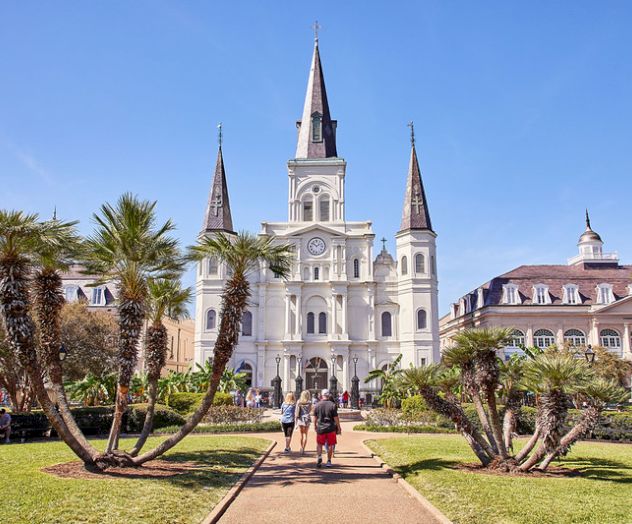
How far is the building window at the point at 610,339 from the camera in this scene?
2137 inches

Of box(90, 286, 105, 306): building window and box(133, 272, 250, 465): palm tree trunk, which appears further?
box(90, 286, 105, 306): building window

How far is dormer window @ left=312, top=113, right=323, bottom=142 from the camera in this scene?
59.1 meters

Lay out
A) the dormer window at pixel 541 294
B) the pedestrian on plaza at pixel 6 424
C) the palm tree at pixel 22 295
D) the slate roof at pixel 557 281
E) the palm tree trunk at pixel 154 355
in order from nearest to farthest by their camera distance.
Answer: the palm tree at pixel 22 295 < the palm tree trunk at pixel 154 355 < the pedestrian on plaza at pixel 6 424 < the dormer window at pixel 541 294 < the slate roof at pixel 557 281

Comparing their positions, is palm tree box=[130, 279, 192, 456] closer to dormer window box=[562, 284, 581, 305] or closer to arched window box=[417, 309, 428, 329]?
arched window box=[417, 309, 428, 329]

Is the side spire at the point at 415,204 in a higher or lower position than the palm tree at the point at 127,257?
higher

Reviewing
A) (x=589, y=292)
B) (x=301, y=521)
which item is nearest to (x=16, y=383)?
(x=301, y=521)

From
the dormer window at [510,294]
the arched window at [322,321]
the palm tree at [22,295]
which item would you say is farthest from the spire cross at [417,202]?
the palm tree at [22,295]

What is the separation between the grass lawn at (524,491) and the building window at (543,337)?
41.4 meters

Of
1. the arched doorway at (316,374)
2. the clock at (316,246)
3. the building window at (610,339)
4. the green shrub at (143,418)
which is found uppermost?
the clock at (316,246)

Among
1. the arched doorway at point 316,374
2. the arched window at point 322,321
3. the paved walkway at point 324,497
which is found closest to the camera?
the paved walkway at point 324,497

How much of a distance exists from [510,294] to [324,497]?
164 ft

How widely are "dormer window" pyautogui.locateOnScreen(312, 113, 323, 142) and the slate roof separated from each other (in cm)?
2269

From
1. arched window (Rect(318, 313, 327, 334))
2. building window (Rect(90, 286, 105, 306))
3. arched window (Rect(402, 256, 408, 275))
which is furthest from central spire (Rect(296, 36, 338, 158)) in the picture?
building window (Rect(90, 286, 105, 306))

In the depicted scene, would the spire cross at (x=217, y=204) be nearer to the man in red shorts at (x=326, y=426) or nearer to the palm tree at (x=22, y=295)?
the man in red shorts at (x=326, y=426)
